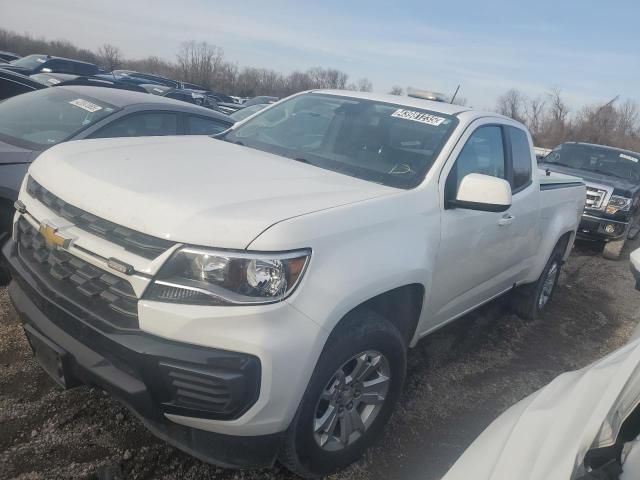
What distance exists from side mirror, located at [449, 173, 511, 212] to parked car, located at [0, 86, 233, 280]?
3.01 metres

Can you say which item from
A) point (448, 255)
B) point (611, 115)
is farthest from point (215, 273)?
point (611, 115)

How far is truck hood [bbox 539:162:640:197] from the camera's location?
805 cm

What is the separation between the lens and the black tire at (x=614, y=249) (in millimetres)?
8086

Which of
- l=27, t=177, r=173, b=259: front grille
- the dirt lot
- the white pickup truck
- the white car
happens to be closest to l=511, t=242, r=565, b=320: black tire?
the dirt lot

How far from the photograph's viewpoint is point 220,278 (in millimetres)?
1889

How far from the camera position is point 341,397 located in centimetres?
240

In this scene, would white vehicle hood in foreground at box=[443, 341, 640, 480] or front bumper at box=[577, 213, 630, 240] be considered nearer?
white vehicle hood in foreground at box=[443, 341, 640, 480]

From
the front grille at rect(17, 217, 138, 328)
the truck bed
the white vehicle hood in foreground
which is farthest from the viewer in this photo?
the truck bed

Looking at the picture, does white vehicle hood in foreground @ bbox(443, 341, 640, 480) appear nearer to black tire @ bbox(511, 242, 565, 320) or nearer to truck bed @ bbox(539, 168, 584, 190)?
truck bed @ bbox(539, 168, 584, 190)

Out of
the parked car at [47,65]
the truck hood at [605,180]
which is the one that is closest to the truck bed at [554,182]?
the truck hood at [605,180]

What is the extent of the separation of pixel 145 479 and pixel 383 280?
1387 millimetres

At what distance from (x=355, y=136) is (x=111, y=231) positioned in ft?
5.68

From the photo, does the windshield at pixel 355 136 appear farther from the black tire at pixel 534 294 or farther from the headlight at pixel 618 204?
the headlight at pixel 618 204

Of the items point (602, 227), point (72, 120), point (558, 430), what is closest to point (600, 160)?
point (602, 227)
